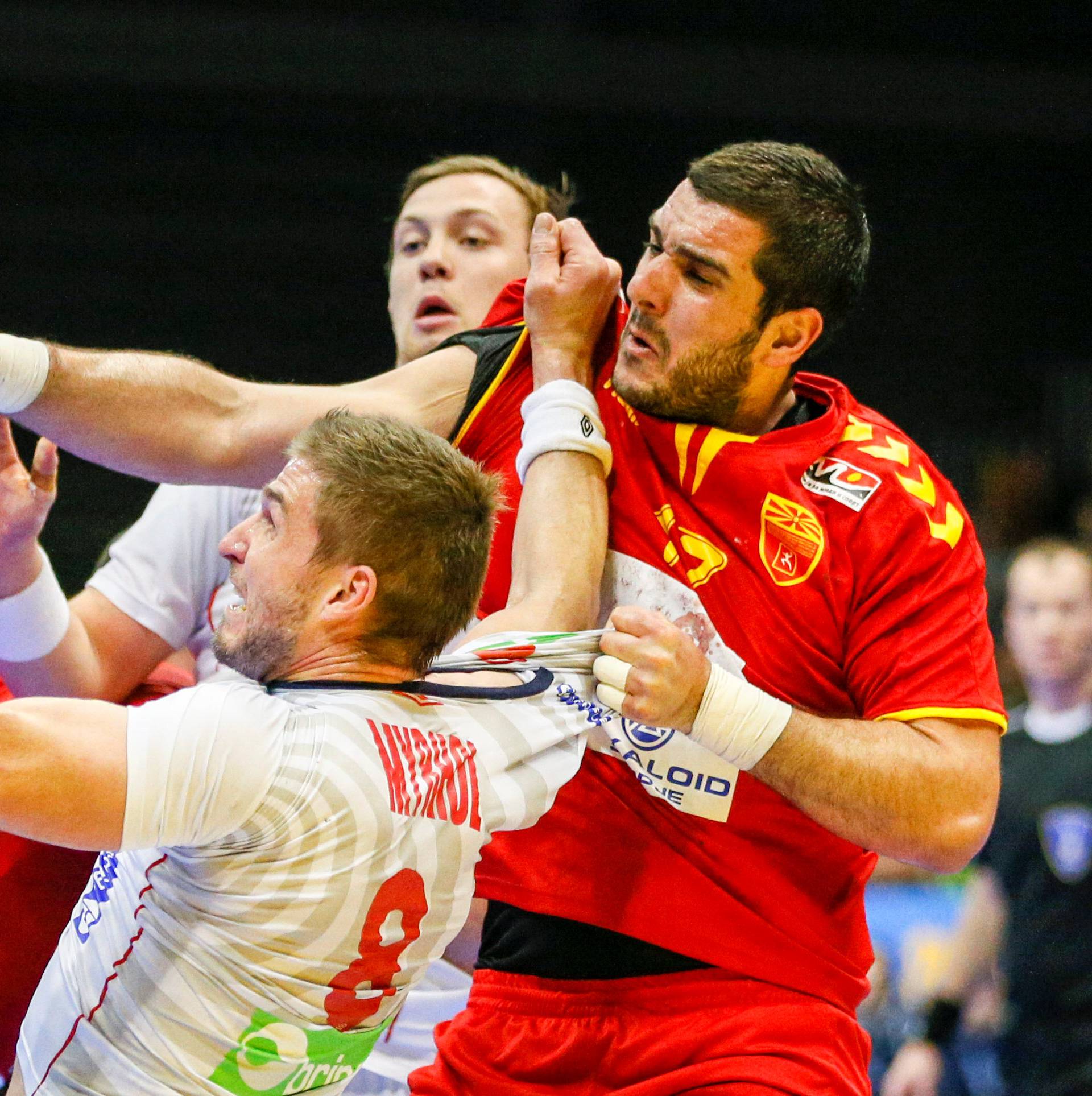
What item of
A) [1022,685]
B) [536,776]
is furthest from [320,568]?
[1022,685]

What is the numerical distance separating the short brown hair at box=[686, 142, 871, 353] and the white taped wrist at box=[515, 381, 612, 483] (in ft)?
1.07

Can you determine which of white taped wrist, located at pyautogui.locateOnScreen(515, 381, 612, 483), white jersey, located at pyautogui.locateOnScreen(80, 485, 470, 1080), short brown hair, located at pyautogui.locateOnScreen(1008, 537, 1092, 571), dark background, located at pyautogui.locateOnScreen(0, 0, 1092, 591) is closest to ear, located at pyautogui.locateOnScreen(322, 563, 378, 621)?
white taped wrist, located at pyautogui.locateOnScreen(515, 381, 612, 483)

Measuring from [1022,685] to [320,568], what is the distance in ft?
14.1

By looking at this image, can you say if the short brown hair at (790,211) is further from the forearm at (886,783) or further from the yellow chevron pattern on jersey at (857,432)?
the forearm at (886,783)

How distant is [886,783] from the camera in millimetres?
2023

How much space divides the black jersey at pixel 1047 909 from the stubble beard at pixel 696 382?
261 cm

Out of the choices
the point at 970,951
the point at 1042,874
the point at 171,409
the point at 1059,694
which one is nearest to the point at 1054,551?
the point at 1059,694

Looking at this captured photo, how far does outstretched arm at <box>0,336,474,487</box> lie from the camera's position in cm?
209

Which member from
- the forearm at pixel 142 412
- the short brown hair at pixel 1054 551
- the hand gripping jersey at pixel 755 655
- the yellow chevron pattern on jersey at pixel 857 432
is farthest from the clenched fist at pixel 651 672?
the short brown hair at pixel 1054 551

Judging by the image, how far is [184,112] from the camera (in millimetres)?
8023

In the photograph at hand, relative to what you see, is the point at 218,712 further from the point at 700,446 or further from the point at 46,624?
the point at 46,624

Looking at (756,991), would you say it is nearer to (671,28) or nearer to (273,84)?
(273,84)

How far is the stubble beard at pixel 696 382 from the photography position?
7.65ft

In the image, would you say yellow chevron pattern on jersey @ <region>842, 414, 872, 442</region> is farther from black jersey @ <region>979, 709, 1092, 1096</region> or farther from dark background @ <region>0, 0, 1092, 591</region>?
dark background @ <region>0, 0, 1092, 591</region>
